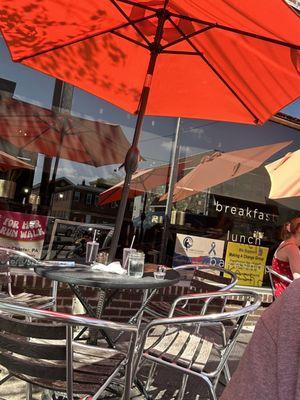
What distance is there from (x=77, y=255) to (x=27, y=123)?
5.14ft

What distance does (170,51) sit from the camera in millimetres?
3510

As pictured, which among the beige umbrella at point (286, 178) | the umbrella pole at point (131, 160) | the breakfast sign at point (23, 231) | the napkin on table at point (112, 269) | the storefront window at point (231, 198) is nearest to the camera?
the napkin on table at point (112, 269)

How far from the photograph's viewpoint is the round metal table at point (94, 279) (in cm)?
226

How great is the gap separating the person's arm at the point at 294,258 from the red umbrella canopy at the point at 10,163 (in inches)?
112

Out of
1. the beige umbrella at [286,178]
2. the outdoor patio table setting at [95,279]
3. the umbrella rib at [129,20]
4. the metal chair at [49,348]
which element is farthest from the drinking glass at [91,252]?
the beige umbrella at [286,178]

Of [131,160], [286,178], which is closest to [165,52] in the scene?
[131,160]

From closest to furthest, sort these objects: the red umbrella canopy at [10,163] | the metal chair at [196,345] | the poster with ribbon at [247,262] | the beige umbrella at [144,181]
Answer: the metal chair at [196,345]
the red umbrella canopy at [10,163]
the beige umbrella at [144,181]
the poster with ribbon at [247,262]

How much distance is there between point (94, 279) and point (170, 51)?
2.04 m

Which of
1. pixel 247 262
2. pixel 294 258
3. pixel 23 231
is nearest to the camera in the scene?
pixel 294 258

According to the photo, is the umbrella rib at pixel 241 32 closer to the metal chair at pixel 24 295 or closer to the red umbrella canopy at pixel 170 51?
the red umbrella canopy at pixel 170 51

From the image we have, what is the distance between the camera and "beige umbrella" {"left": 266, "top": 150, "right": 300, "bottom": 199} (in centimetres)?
498

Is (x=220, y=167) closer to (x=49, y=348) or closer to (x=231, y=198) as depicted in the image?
(x=231, y=198)

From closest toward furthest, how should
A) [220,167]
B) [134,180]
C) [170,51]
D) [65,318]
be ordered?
[65,318], [170,51], [134,180], [220,167]

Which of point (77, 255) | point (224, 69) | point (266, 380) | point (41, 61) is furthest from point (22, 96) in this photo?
point (266, 380)
